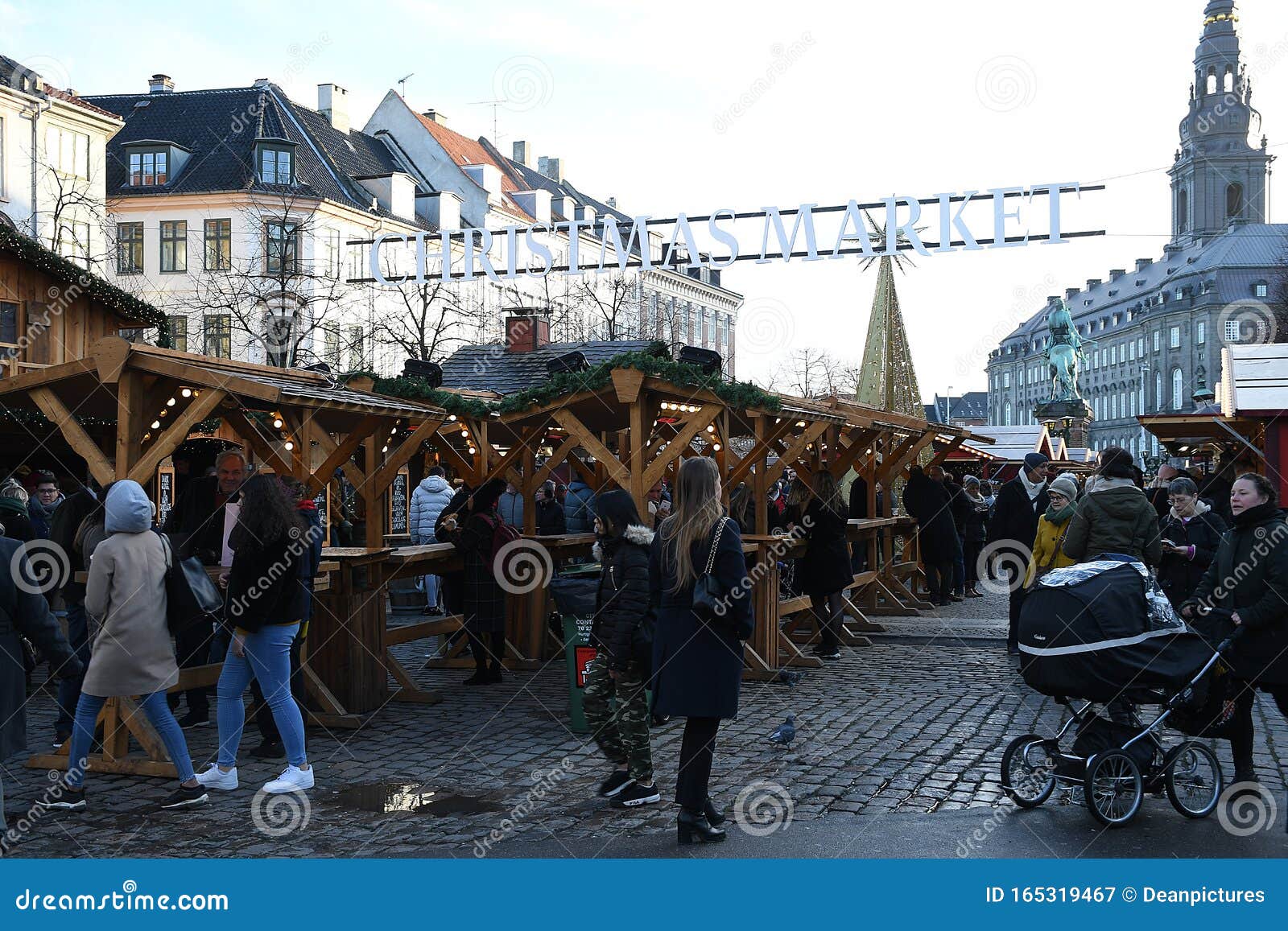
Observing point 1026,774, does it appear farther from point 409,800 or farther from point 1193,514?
point 1193,514

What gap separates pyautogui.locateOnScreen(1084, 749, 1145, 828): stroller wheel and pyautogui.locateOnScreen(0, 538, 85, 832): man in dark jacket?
5.02 m

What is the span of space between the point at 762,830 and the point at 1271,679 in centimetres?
262

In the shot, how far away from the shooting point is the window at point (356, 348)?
121ft

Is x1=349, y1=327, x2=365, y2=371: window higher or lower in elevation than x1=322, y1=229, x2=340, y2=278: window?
lower

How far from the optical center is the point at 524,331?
20.5 m

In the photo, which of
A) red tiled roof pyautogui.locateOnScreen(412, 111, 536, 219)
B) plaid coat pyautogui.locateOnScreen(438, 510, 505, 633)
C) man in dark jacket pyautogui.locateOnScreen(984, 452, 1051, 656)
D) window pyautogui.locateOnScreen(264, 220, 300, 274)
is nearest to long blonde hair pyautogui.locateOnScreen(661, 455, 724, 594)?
plaid coat pyautogui.locateOnScreen(438, 510, 505, 633)

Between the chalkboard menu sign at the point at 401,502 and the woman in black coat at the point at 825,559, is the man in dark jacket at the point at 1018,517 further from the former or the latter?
the chalkboard menu sign at the point at 401,502

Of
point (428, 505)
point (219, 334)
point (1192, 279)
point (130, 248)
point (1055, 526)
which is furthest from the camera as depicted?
point (1192, 279)

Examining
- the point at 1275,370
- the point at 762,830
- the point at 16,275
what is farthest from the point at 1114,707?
the point at 16,275

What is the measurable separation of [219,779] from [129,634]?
40.8 inches

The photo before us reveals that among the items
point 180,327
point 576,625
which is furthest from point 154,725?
point 180,327

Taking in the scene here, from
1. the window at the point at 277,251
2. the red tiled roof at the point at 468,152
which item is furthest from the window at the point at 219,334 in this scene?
the red tiled roof at the point at 468,152

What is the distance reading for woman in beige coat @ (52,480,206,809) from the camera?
7090 mm

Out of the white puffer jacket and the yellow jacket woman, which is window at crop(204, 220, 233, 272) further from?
the yellow jacket woman
